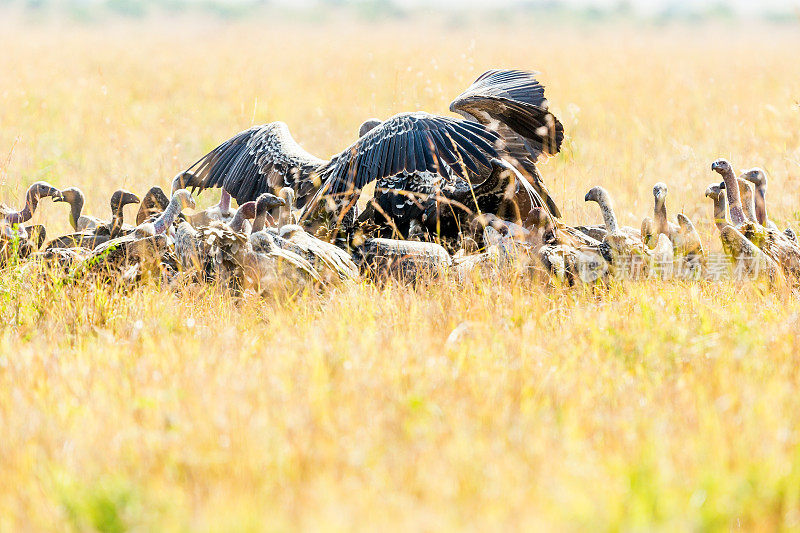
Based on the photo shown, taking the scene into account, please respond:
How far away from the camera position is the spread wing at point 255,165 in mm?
6742

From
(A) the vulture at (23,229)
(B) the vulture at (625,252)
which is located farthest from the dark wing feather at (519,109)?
(A) the vulture at (23,229)

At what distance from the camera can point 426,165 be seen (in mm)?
5574

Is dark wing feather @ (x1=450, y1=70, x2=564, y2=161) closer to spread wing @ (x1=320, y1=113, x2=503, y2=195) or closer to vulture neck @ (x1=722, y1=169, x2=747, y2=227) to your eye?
spread wing @ (x1=320, y1=113, x2=503, y2=195)

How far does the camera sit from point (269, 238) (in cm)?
500

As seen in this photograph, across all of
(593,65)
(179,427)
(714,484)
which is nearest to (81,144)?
(179,427)

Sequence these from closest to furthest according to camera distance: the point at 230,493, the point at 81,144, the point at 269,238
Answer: the point at 230,493, the point at 269,238, the point at 81,144

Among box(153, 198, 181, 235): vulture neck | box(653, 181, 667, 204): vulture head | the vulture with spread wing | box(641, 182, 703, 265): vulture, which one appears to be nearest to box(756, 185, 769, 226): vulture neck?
box(641, 182, 703, 265): vulture

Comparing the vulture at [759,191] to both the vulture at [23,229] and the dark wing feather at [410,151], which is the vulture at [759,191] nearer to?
the dark wing feather at [410,151]

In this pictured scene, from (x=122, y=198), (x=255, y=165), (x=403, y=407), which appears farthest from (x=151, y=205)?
(x=403, y=407)

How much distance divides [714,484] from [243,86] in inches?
491

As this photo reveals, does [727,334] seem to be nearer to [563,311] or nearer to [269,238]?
[563,311]

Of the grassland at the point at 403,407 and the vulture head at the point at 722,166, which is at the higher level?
the vulture head at the point at 722,166

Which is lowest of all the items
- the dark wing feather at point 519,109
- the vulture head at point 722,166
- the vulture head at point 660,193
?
the vulture head at point 660,193

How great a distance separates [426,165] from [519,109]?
4.66 ft
